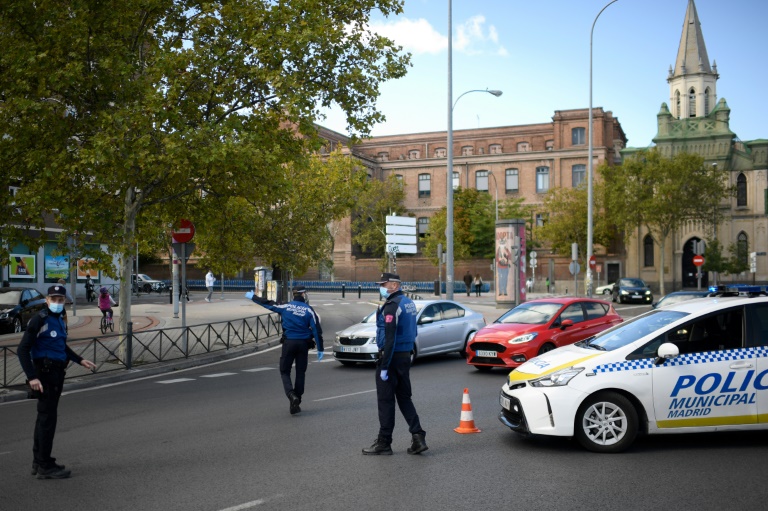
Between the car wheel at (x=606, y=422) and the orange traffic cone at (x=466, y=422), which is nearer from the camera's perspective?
the car wheel at (x=606, y=422)

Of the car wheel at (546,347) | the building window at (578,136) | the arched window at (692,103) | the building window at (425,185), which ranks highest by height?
the arched window at (692,103)

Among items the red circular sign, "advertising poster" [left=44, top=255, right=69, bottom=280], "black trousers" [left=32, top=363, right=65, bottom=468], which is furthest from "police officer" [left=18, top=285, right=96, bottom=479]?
"advertising poster" [left=44, top=255, right=69, bottom=280]

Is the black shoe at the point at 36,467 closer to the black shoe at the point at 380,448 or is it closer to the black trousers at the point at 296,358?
the black shoe at the point at 380,448

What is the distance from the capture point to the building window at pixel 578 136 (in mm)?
81500

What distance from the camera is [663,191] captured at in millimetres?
60469

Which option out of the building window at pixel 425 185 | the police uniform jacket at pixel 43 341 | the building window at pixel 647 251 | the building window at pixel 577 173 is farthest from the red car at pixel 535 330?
the building window at pixel 425 185

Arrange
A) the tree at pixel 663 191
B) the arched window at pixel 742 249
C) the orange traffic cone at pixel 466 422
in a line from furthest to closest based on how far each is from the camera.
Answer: the arched window at pixel 742 249, the tree at pixel 663 191, the orange traffic cone at pixel 466 422

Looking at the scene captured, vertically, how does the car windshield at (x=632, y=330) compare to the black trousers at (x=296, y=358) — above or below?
above

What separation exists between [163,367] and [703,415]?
1235 centimetres

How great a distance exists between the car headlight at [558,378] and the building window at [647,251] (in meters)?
71.7

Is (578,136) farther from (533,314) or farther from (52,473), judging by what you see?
(52,473)

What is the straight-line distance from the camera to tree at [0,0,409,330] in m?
15.5

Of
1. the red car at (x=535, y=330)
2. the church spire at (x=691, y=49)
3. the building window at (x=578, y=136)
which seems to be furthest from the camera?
the building window at (x=578, y=136)

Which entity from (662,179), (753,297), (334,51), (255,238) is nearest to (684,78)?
(662,179)
